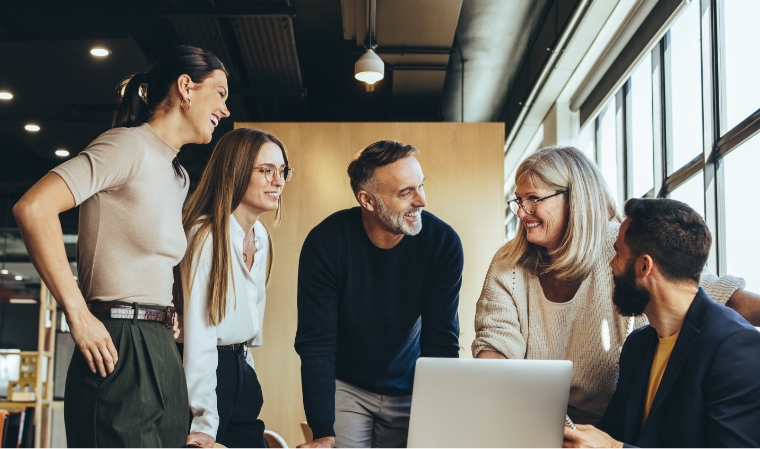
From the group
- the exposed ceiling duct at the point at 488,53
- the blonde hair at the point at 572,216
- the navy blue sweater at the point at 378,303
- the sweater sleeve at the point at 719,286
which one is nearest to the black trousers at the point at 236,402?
the navy blue sweater at the point at 378,303

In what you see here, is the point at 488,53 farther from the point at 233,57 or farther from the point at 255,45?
the point at 255,45

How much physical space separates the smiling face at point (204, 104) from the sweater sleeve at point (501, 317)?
1.04 meters

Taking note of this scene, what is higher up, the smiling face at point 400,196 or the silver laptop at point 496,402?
the smiling face at point 400,196

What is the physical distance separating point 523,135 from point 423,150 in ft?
7.95

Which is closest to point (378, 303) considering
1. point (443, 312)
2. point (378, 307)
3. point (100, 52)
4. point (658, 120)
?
point (378, 307)

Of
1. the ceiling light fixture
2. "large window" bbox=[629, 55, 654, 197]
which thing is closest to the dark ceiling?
the ceiling light fixture

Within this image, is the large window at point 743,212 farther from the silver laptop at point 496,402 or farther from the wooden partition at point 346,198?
the silver laptop at point 496,402

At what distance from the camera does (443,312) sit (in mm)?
2500

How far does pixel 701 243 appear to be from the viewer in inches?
72.4

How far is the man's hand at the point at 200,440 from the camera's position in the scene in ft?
Answer: 6.16

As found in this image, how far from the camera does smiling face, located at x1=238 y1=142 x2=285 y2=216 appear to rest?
2.32m

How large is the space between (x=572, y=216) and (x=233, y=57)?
4.95 meters

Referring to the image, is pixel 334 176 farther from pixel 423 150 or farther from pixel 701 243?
pixel 701 243

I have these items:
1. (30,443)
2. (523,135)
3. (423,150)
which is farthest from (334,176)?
(30,443)
